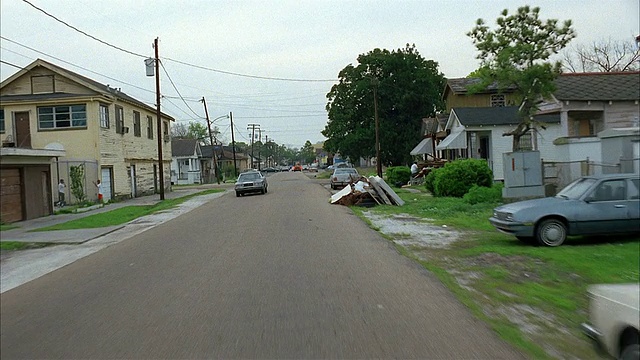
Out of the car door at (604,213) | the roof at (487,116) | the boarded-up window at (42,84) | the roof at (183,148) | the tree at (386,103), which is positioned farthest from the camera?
the roof at (183,148)

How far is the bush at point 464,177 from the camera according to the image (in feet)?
82.1

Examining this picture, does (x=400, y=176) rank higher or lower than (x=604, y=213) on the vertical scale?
higher

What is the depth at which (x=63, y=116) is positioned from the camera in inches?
1293

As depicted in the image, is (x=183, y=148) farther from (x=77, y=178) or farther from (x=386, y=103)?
(x=77, y=178)

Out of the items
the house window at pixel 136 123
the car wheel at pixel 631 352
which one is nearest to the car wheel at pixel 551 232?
the car wheel at pixel 631 352

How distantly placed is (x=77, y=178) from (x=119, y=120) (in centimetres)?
740

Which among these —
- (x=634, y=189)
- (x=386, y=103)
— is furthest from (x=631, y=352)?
(x=386, y=103)

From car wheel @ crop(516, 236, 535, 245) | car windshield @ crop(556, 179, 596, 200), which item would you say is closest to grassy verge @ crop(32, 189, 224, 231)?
car wheel @ crop(516, 236, 535, 245)

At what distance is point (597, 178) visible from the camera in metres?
12.2

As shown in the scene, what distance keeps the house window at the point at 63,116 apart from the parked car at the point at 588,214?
2666 centimetres

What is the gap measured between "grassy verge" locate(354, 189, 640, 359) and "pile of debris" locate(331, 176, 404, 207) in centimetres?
984

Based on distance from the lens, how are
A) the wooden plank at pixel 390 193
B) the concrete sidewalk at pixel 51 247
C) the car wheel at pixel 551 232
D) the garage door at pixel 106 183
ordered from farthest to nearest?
the garage door at pixel 106 183, the wooden plank at pixel 390 193, the car wheel at pixel 551 232, the concrete sidewalk at pixel 51 247

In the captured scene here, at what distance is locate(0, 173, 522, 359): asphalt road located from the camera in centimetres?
608

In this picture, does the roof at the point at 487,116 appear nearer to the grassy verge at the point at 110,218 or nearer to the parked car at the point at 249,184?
the parked car at the point at 249,184
